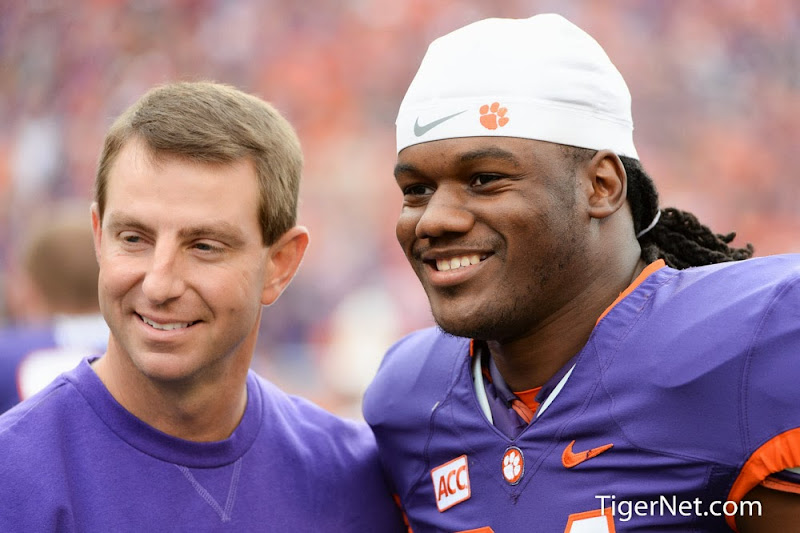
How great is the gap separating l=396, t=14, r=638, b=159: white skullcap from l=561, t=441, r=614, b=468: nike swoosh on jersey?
0.71 meters

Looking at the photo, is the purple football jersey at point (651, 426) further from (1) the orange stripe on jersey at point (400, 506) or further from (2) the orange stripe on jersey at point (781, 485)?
(1) the orange stripe on jersey at point (400, 506)

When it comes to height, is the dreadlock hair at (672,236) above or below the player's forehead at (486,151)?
below

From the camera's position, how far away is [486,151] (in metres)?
2.25

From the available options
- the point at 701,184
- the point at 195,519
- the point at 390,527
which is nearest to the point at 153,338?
the point at 195,519

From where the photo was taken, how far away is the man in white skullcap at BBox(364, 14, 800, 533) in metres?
1.99

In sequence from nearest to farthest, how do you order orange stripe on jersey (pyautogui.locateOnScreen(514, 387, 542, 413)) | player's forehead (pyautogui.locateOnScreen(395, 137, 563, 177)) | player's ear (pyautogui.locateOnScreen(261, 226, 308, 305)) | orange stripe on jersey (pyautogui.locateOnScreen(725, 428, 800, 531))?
orange stripe on jersey (pyautogui.locateOnScreen(725, 428, 800, 531))
player's forehead (pyautogui.locateOnScreen(395, 137, 563, 177))
orange stripe on jersey (pyautogui.locateOnScreen(514, 387, 542, 413))
player's ear (pyautogui.locateOnScreen(261, 226, 308, 305))

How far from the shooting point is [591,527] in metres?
2.09

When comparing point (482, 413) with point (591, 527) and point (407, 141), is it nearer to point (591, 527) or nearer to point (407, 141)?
point (591, 527)

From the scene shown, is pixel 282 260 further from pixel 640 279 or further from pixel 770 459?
pixel 770 459

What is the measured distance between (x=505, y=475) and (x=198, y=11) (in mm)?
8014

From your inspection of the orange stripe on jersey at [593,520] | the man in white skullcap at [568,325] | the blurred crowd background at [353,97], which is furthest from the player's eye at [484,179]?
the blurred crowd background at [353,97]

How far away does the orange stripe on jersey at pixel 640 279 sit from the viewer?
2301mm

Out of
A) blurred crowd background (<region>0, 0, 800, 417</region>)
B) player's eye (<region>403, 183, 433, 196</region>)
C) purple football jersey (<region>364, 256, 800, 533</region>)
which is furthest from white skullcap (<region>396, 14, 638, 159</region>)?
blurred crowd background (<region>0, 0, 800, 417</region>)

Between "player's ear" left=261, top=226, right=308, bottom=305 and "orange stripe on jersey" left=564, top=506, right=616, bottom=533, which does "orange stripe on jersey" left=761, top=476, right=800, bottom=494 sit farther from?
"player's ear" left=261, top=226, right=308, bottom=305
